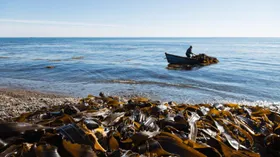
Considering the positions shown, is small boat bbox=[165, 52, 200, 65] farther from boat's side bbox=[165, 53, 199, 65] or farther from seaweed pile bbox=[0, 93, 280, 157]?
seaweed pile bbox=[0, 93, 280, 157]

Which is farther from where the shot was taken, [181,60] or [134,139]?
[181,60]

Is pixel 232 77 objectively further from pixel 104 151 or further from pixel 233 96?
pixel 104 151

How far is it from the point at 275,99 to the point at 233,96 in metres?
1.42

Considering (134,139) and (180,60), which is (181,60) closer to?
(180,60)

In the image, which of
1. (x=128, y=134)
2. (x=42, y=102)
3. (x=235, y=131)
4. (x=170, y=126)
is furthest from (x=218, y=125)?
(x=42, y=102)

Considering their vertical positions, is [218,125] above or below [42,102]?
above

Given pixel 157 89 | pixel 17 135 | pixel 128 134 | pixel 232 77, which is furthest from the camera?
pixel 232 77

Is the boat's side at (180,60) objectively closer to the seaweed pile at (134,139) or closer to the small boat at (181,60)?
the small boat at (181,60)

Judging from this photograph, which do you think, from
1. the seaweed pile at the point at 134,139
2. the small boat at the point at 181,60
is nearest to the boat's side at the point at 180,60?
the small boat at the point at 181,60

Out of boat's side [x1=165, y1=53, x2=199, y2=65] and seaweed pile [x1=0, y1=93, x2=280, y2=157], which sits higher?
seaweed pile [x1=0, y1=93, x2=280, y2=157]

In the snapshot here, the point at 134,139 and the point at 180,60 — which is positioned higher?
the point at 134,139

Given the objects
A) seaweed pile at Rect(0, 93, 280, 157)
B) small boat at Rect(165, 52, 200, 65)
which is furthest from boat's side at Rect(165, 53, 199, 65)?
seaweed pile at Rect(0, 93, 280, 157)

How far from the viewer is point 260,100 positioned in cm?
796

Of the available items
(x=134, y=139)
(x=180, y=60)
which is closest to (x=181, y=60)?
(x=180, y=60)
